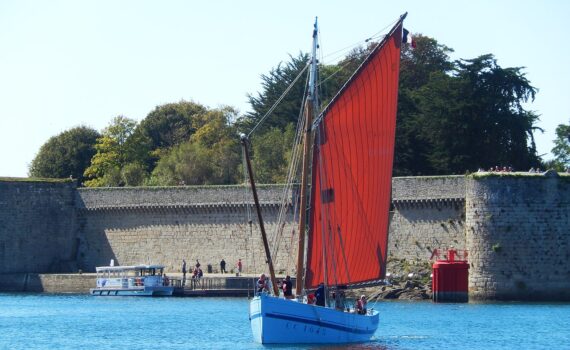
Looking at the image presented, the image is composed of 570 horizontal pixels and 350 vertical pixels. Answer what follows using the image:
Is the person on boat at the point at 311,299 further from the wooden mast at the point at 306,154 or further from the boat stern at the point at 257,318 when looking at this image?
the boat stern at the point at 257,318

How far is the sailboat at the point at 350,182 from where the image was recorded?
4362cm

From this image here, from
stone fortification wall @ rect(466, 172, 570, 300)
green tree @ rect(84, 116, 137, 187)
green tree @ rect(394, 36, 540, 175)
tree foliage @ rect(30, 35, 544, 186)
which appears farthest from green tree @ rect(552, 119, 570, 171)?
stone fortification wall @ rect(466, 172, 570, 300)

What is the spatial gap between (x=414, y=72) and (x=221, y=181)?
43.4 ft

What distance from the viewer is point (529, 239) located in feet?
194

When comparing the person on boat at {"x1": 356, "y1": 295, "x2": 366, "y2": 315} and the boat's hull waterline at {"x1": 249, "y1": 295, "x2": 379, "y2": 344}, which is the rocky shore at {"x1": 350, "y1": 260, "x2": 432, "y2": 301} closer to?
the person on boat at {"x1": 356, "y1": 295, "x2": 366, "y2": 315}

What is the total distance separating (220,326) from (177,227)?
21.8 meters

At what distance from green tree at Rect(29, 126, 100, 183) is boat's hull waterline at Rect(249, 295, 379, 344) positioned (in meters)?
61.2

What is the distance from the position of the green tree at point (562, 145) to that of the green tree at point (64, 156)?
100 ft

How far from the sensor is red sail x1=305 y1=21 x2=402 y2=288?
4375cm

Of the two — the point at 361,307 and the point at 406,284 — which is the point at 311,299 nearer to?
the point at 361,307

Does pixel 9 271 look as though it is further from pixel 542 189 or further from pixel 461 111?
pixel 542 189

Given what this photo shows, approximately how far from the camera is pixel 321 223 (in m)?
43.9

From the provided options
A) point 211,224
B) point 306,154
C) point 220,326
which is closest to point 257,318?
point 306,154

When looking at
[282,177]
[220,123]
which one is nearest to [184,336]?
[282,177]
